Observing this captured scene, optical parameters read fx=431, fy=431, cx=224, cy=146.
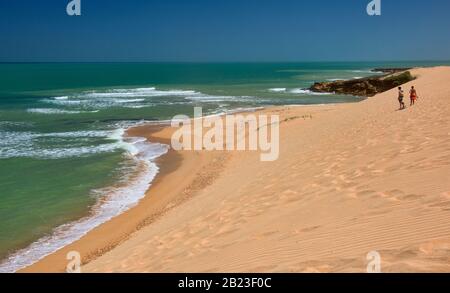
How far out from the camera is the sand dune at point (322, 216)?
5586 mm

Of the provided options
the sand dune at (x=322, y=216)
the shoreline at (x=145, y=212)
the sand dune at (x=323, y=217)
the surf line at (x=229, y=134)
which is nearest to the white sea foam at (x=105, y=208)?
the shoreline at (x=145, y=212)

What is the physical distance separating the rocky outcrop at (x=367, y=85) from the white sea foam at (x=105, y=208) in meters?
37.5

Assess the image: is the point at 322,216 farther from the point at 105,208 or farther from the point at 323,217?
the point at 105,208

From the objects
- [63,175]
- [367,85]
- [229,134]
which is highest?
[367,85]

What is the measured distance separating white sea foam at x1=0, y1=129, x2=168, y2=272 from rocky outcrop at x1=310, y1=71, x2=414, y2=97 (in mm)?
37515

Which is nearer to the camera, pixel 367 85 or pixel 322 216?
pixel 322 216

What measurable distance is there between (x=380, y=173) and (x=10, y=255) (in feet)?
29.1

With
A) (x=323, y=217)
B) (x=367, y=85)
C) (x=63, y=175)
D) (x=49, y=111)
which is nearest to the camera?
(x=323, y=217)

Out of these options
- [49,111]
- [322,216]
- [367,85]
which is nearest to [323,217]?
[322,216]

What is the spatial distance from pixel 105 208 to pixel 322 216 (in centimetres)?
841

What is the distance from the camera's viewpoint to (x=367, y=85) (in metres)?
56.0

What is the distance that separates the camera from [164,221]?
36.4ft
